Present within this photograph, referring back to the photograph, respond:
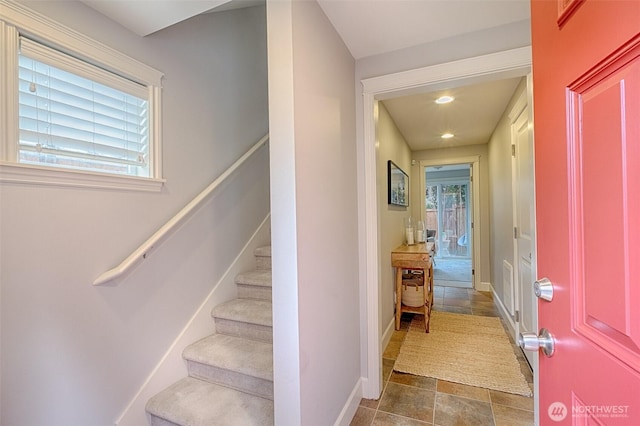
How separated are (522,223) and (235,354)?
102 inches

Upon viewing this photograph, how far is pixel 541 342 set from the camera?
2.29ft

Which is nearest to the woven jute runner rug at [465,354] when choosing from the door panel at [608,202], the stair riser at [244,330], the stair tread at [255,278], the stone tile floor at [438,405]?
the stone tile floor at [438,405]

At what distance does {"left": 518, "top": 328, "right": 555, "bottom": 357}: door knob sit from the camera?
67 centimetres

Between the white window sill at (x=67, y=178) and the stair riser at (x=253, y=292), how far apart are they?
996mm

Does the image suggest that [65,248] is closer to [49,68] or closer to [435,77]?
[49,68]

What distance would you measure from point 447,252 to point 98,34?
7.94 meters

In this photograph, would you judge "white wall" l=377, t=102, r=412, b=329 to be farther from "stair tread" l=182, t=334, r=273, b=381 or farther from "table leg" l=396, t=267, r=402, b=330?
"stair tread" l=182, t=334, r=273, b=381

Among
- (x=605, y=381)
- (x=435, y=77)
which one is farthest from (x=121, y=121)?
(x=605, y=381)

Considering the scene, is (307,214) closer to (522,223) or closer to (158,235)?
(158,235)

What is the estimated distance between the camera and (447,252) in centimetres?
755

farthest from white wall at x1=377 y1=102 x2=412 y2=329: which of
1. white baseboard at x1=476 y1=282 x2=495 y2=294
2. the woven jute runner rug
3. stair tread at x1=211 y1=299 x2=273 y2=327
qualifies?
white baseboard at x1=476 y1=282 x2=495 y2=294

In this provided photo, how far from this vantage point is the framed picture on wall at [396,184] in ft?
9.89

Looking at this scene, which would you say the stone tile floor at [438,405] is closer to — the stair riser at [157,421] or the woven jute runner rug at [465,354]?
the woven jute runner rug at [465,354]

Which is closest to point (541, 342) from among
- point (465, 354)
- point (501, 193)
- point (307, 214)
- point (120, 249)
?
point (307, 214)
